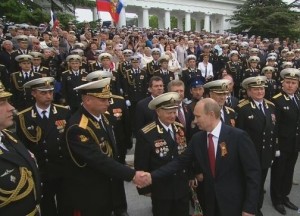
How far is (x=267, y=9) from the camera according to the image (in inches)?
1521

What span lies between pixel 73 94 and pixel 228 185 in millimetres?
5668

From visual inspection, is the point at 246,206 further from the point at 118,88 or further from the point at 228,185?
the point at 118,88

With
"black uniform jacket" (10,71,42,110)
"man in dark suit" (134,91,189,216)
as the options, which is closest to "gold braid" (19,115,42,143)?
"man in dark suit" (134,91,189,216)

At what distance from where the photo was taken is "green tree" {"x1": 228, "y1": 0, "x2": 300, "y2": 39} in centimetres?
3675

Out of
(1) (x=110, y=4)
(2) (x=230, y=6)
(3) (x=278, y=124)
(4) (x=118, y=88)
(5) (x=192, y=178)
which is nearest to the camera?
(5) (x=192, y=178)

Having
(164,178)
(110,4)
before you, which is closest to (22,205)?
(164,178)

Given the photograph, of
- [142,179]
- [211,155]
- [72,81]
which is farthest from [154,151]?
[72,81]

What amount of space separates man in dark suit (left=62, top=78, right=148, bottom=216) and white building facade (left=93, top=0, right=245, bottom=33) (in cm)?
3362

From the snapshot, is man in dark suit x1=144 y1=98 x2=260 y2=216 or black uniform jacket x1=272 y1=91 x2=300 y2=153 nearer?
man in dark suit x1=144 y1=98 x2=260 y2=216

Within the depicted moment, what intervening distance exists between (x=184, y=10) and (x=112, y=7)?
36.3 metres

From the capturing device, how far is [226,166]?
3314 mm

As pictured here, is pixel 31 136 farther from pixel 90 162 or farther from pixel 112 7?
pixel 112 7

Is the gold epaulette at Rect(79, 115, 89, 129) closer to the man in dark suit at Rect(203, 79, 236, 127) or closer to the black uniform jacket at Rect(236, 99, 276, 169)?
the man in dark suit at Rect(203, 79, 236, 127)

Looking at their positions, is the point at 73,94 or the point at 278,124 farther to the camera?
the point at 73,94
